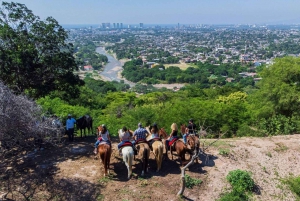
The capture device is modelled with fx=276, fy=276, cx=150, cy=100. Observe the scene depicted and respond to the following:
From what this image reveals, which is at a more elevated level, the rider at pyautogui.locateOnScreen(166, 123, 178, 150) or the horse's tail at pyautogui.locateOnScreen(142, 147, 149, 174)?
the rider at pyautogui.locateOnScreen(166, 123, 178, 150)

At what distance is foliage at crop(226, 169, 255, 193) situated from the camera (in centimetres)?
940

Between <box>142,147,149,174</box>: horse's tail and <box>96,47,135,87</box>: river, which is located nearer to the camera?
<box>142,147,149,174</box>: horse's tail

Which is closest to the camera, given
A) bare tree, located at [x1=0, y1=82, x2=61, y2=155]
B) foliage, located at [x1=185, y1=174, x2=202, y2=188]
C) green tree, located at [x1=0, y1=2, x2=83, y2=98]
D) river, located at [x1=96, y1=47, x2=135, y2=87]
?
bare tree, located at [x1=0, y1=82, x2=61, y2=155]

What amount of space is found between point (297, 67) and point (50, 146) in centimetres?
1609

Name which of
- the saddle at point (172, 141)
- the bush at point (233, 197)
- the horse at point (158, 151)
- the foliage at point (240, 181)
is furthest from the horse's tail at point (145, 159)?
the foliage at point (240, 181)

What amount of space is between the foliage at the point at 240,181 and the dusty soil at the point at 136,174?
0.27m

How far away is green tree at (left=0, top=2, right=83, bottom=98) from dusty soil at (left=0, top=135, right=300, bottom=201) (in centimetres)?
371

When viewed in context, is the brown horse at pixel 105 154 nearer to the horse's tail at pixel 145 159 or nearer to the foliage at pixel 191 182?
the horse's tail at pixel 145 159

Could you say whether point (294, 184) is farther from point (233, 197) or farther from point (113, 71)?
point (113, 71)

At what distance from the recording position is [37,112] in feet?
32.9

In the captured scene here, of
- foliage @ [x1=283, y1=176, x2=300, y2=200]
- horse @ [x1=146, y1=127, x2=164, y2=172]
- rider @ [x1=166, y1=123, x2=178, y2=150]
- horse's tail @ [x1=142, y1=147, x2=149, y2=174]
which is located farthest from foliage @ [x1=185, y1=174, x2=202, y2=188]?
foliage @ [x1=283, y1=176, x2=300, y2=200]

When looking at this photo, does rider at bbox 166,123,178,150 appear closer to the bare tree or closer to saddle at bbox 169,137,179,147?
saddle at bbox 169,137,179,147

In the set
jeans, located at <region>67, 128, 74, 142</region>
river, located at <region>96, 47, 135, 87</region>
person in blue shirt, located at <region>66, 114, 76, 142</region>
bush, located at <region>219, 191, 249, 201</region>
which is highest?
person in blue shirt, located at <region>66, 114, 76, 142</region>

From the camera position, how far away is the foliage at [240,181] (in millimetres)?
9397
